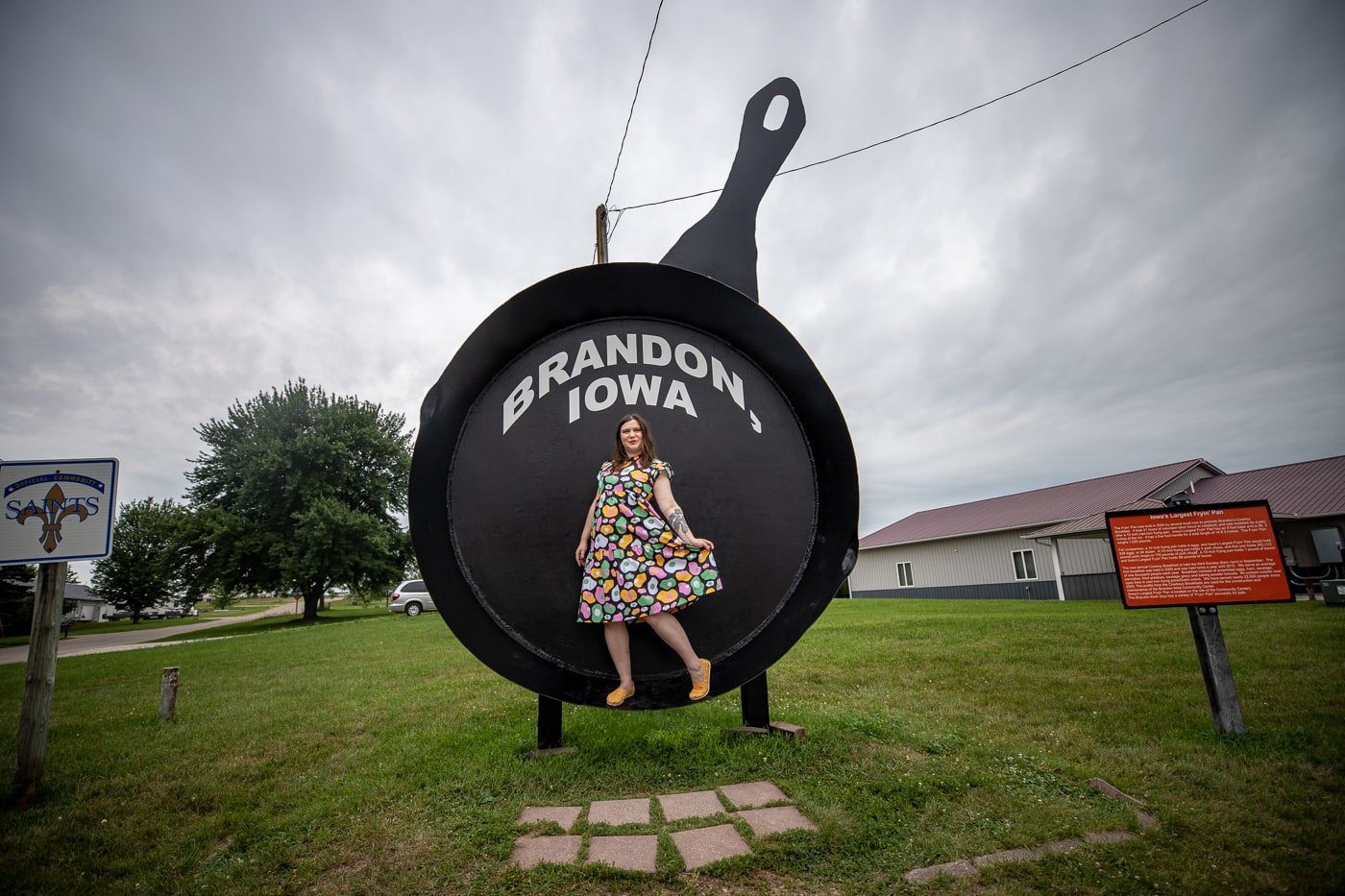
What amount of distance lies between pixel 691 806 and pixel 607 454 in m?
1.65

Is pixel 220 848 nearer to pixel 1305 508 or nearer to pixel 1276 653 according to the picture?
pixel 1276 653

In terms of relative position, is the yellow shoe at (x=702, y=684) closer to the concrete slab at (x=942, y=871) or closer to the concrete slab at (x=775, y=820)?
the concrete slab at (x=775, y=820)

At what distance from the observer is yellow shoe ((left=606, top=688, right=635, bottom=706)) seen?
2.79m

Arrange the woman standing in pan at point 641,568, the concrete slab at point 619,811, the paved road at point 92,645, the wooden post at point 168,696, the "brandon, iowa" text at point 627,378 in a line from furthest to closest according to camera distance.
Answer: the paved road at point 92,645 < the wooden post at point 168,696 < the "brandon, iowa" text at point 627,378 < the woman standing in pan at point 641,568 < the concrete slab at point 619,811

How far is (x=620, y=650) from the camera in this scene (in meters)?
2.82

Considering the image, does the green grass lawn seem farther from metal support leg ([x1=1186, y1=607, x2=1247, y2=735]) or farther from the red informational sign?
the red informational sign

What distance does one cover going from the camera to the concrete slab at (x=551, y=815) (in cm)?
266

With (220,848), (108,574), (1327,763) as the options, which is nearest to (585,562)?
(220,848)

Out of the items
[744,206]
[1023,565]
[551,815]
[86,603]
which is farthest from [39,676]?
[86,603]

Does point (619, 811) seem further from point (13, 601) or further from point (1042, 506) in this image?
point (13, 601)

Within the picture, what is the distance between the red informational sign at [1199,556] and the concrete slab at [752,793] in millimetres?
2513

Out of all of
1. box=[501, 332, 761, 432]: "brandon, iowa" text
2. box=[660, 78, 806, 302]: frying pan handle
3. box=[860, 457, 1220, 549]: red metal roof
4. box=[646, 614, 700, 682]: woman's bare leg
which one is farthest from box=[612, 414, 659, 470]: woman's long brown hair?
box=[860, 457, 1220, 549]: red metal roof

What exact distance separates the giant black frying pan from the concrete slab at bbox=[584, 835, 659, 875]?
54 cm

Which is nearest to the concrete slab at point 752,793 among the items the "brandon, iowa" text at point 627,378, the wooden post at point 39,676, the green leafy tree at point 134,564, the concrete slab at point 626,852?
the concrete slab at point 626,852
